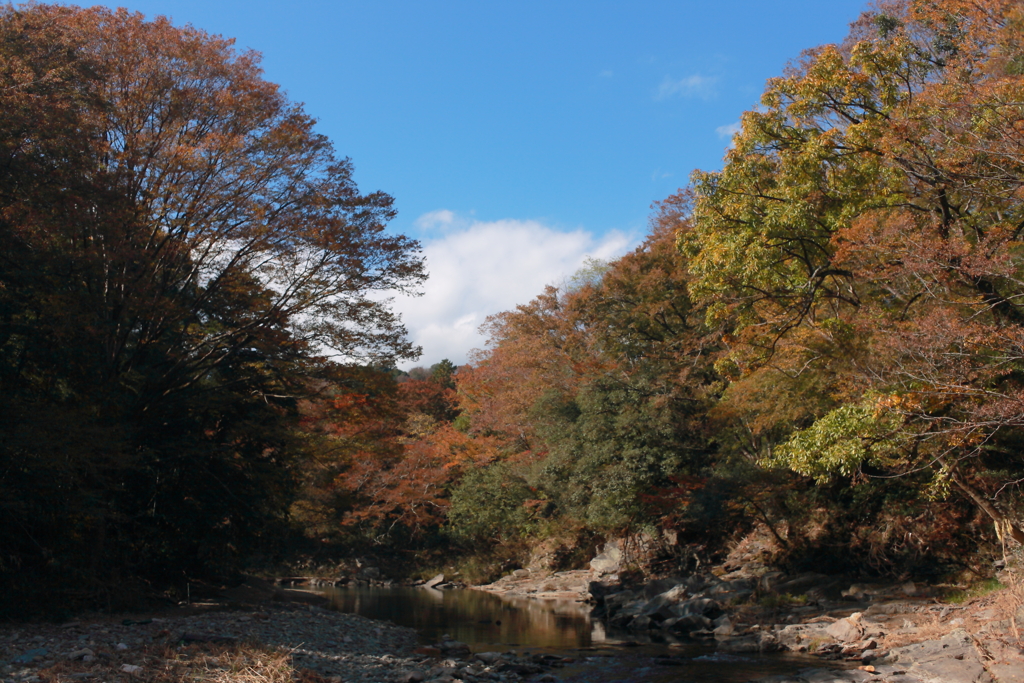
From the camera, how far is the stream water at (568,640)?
11172mm

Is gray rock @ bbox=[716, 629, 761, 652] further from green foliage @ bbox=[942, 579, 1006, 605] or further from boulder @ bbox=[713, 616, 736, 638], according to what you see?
green foliage @ bbox=[942, 579, 1006, 605]

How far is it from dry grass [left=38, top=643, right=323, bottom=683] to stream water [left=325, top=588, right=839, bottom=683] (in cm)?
466

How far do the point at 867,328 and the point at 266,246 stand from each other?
40.4ft

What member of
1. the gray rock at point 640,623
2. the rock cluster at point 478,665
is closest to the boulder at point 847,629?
the gray rock at point 640,623

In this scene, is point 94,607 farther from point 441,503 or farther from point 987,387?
point 441,503

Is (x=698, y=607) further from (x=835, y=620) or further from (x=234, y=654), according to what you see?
(x=234, y=654)

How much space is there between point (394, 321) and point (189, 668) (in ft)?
34.5

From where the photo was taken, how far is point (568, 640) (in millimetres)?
15000

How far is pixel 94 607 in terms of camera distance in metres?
12.6

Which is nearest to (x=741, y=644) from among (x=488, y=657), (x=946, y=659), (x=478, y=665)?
Result: (x=946, y=659)

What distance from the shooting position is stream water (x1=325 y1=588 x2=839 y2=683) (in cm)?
1117

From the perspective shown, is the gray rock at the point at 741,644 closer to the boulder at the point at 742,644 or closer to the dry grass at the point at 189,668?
the boulder at the point at 742,644

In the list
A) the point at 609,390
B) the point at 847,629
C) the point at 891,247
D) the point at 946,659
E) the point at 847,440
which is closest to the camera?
the point at 946,659

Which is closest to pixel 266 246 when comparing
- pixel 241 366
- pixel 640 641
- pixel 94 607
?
pixel 241 366
